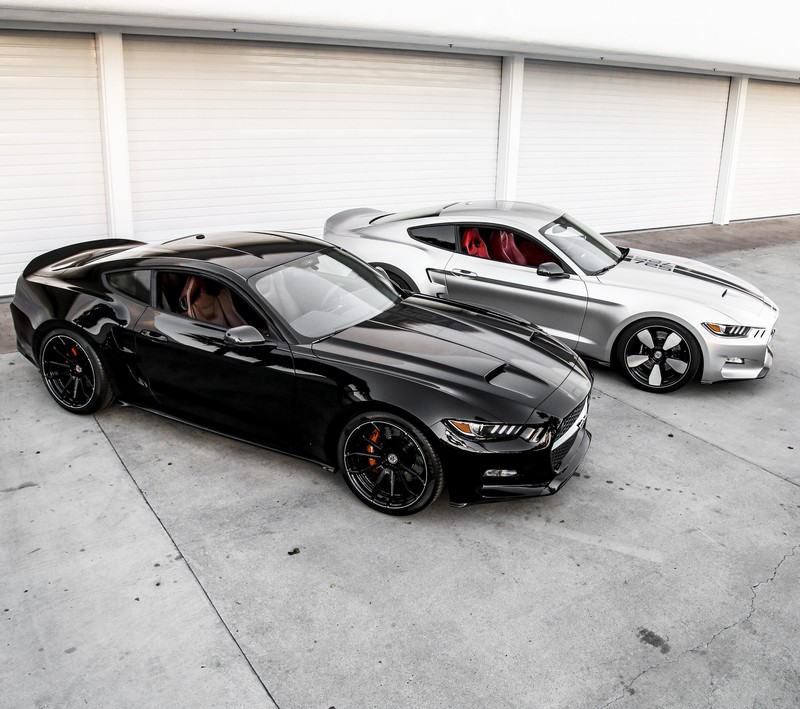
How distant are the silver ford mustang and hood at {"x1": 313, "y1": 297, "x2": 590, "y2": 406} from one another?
154cm

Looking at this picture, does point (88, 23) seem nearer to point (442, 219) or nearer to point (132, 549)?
point (442, 219)

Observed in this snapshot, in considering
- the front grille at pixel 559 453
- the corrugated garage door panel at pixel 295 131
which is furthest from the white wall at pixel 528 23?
the front grille at pixel 559 453

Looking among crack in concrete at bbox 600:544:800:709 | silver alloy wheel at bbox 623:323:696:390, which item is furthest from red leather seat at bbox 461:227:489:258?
crack in concrete at bbox 600:544:800:709

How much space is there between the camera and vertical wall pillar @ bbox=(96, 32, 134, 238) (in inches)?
364

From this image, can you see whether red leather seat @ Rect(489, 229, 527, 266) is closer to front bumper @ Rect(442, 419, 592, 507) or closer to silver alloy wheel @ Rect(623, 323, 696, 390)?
silver alloy wheel @ Rect(623, 323, 696, 390)

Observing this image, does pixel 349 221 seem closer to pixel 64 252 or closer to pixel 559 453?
pixel 64 252

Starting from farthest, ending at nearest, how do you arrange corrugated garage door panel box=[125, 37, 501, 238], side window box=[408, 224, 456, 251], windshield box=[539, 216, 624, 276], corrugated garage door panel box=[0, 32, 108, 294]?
1. corrugated garage door panel box=[125, 37, 501, 238]
2. corrugated garage door panel box=[0, 32, 108, 294]
3. side window box=[408, 224, 456, 251]
4. windshield box=[539, 216, 624, 276]

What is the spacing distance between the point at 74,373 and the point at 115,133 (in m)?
4.46

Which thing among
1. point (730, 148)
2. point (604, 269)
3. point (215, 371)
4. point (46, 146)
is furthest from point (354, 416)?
point (730, 148)

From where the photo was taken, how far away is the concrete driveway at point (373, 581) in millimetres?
3666

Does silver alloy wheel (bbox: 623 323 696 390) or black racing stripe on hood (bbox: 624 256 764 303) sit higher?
black racing stripe on hood (bbox: 624 256 764 303)

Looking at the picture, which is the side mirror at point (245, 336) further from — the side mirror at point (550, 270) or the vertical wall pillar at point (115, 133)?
the vertical wall pillar at point (115, 133)

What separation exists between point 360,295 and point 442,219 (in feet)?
7.67

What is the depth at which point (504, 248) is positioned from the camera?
24.9ft
